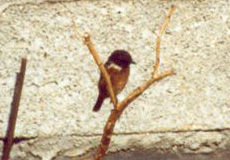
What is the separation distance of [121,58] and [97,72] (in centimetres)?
7

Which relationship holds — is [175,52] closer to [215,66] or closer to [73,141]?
[215,66]

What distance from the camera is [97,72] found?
955 millimetres

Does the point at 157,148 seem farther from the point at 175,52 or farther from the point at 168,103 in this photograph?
the point at 175,52

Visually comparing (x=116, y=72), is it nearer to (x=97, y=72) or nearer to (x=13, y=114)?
(x=97, y=72)

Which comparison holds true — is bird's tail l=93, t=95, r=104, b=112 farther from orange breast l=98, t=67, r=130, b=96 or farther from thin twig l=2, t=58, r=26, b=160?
thin twig l=2, t=58, r=26, b=160

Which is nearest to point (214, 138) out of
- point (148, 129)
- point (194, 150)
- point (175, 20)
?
point (194, 150)

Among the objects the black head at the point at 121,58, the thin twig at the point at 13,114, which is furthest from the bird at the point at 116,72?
the thin twig at the point at 13,114

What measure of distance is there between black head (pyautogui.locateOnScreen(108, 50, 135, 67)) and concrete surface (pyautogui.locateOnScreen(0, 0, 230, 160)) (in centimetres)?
2

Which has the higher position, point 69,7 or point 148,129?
point 69,7

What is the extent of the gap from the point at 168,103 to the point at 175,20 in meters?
0.18

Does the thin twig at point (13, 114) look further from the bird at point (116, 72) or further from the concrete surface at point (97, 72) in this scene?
the bird at point (116, 72)

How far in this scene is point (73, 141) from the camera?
984 millimetres

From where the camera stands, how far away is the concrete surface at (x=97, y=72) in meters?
0.94

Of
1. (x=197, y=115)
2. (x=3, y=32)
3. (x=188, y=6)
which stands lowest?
(x=197, y=115)
